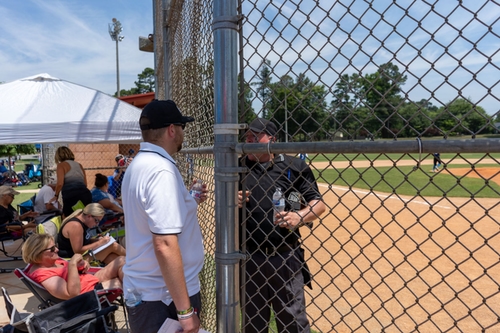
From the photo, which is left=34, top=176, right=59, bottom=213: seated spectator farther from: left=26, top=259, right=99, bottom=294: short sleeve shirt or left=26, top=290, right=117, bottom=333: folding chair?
left=26, top=290, right=117, bottom=333: folding chair

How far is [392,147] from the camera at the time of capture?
1.31m

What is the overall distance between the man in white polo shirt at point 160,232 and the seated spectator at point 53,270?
1.95m

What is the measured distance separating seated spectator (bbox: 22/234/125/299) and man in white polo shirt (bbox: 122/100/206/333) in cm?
195

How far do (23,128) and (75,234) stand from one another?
74.0 inches

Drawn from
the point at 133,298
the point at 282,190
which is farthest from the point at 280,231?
the point at 133,298

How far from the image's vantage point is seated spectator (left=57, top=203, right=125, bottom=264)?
16.1 feet

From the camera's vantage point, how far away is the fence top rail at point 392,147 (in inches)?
46.6

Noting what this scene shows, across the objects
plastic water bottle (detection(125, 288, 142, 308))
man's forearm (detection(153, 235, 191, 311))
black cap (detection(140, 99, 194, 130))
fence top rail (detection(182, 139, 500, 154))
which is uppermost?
black cap (detection(140, 99, 194, 130))

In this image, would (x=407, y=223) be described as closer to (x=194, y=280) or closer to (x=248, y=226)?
(x=248, y=226)

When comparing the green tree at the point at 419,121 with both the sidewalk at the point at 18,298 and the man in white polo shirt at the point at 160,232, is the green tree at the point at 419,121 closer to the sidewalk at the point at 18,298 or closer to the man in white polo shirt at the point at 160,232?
the man in white polo shirt at the point at 160,232

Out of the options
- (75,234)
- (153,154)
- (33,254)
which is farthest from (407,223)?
(153,154)

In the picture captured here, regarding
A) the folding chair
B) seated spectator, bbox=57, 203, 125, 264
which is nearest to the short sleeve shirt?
the folding chair

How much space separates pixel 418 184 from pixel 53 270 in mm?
16297

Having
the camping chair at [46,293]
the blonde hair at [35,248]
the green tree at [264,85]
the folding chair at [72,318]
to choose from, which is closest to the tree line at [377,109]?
the green tree at [264,85]
